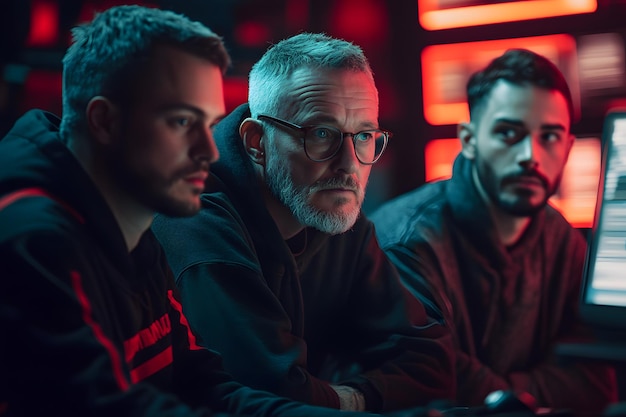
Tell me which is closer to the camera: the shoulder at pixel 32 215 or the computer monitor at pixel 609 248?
the shoulder at pixel 32 215

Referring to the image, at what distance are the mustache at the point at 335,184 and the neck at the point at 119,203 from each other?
16.0 inches

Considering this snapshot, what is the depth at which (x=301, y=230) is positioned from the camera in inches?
55.3

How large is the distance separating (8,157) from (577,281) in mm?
1206

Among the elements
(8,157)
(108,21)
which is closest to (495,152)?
(108,21)

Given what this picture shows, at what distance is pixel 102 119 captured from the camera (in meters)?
0.97

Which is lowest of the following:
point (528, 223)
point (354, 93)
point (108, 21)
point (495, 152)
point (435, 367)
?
point (435, 367)

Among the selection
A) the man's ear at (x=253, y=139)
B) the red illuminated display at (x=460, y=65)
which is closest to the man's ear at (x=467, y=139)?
the red illuminated display at (x=460, y=65)

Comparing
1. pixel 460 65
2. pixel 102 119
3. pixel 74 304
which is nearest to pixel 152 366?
pixel 74 304

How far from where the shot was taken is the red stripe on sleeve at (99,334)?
2.75ft

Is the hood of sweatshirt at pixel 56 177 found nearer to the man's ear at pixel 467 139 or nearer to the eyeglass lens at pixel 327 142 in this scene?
the eyeglass lens at pixel 327 142

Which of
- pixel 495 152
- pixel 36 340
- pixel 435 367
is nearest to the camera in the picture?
pixel 36 340

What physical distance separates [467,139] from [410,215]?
0.22m

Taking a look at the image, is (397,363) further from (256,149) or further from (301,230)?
(256,149)

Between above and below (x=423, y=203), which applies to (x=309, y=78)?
above
